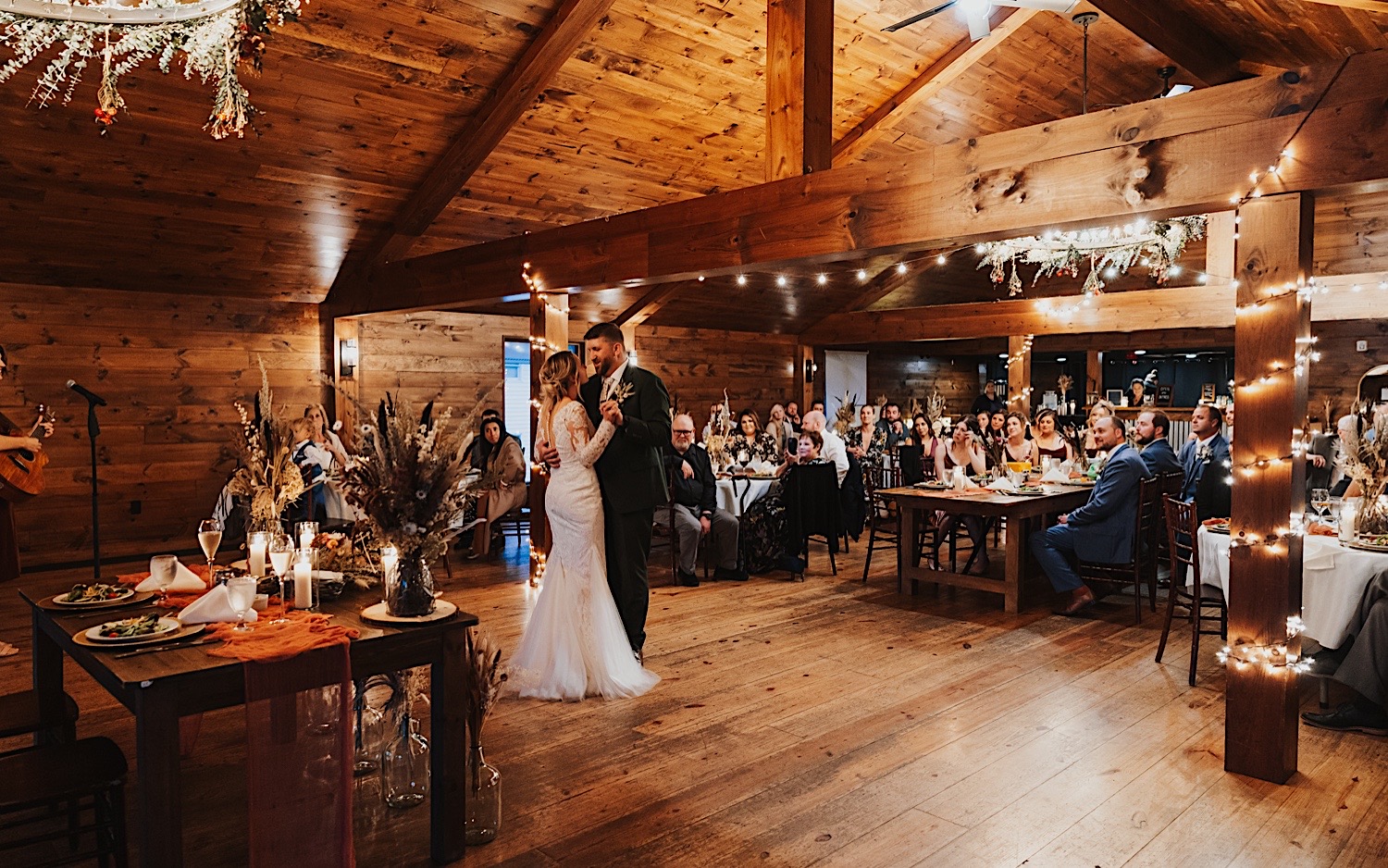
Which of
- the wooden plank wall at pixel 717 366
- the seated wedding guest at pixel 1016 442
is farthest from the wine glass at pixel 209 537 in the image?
the wooden plank wall at pixel 717 366

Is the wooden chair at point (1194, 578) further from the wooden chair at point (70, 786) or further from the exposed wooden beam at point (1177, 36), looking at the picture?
the wooden chair at point (70, 786)

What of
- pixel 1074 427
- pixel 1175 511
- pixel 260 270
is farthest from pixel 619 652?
pixel 1074 427

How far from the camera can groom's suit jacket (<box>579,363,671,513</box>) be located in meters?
4.36

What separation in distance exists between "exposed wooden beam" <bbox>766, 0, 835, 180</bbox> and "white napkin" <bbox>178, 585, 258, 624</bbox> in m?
3.66

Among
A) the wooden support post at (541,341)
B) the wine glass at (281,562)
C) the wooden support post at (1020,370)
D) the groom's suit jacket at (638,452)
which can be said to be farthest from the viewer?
the wooden support post at (1020,370)

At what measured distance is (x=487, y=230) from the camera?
8344 millimetres

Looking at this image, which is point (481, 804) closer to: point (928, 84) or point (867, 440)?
point (928, 84)

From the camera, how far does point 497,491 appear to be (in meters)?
7.59

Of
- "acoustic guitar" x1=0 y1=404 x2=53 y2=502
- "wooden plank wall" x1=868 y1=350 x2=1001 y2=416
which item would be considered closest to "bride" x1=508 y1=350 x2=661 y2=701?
"acoustic guitar" x1=0 y1=404 x2=53 y2=502

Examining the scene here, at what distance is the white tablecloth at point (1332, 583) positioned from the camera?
3.84 metres

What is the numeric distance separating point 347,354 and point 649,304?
3528 millimetres

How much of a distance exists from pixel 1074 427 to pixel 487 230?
31.2 feet

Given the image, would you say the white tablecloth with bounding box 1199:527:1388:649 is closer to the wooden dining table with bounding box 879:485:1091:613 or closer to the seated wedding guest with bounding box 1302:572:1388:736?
the seated wedding guest with bounding box 1302:572:1388:736

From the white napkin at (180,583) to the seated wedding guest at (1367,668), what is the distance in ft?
14.8
